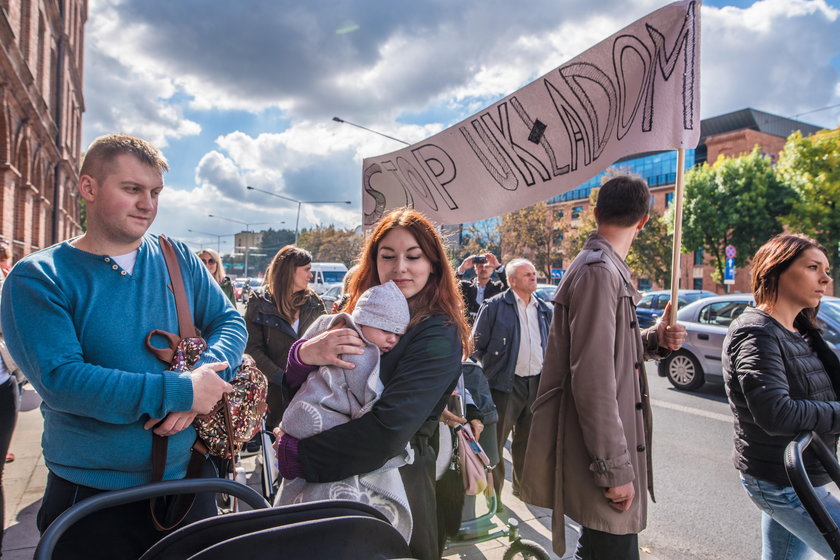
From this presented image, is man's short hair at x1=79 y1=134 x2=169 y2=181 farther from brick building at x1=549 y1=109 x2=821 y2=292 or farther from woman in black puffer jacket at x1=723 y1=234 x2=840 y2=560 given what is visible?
brick building at x1=549 y1=109 x2=821 y2=292

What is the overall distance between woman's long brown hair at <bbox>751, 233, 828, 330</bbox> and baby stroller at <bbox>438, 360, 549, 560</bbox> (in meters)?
1.54

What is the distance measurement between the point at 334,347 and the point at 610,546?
139cm

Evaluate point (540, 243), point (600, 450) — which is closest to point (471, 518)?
point (600, 450)

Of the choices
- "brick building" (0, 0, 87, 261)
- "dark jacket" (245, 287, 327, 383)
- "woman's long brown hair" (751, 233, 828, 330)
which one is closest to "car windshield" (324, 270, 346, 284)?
"brick building" (0, 0, 87, 261)

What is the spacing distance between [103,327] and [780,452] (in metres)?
2.70

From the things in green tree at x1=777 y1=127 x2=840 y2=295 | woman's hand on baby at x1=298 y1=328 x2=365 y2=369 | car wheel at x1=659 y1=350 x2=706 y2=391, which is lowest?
car wheel at x1=659 y1=350 x2=706 y2=391

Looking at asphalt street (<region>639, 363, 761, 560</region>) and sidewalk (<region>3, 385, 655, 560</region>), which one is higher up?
sidewalk (<region>3, 385, 655, 560</region>)

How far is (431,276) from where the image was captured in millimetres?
2016

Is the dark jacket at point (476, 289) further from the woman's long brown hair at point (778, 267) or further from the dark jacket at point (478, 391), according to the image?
the woman's long brown hair at point (778, 267)

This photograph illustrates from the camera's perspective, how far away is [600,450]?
2.03m

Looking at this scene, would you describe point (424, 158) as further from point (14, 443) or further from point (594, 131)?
point (14, 443)

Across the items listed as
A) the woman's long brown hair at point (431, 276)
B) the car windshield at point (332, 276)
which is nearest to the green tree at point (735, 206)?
the car windshield at point (332, 276)

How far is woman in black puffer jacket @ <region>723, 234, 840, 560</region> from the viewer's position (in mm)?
2242

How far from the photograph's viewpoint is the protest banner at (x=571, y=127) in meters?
2.50
